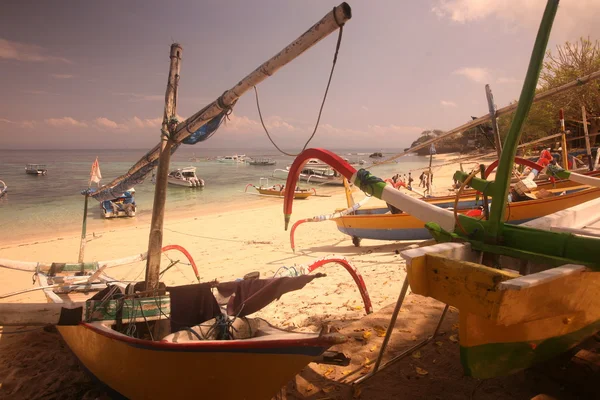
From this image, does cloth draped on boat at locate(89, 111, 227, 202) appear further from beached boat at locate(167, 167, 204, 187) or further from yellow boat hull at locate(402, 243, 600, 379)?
beached boat at locate(167, 167, 204, 187)

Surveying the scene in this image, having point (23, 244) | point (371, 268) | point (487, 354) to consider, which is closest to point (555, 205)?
point (371, 268)

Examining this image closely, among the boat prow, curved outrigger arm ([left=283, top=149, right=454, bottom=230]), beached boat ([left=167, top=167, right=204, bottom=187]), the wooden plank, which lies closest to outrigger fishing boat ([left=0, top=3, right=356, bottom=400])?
the wooden plank

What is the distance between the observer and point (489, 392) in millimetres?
3162

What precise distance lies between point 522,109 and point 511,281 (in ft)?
5.12

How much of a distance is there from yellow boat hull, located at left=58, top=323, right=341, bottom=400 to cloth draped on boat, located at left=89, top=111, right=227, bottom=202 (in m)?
2.52

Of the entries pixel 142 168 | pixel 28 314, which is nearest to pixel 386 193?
pixel 28 314

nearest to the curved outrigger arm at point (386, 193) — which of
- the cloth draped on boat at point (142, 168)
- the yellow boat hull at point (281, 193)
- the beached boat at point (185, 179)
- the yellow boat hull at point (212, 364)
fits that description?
the cloth draped on boat at point (142, 168)

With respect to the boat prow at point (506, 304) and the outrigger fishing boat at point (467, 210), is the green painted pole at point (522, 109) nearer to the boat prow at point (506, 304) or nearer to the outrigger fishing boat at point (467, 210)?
the boat prow at point (506, 304)

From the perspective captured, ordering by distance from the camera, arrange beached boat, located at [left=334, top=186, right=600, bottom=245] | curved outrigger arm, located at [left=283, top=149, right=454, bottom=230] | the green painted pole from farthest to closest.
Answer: beached boat, located at [left=334, top=186, right=600, bottom=245]
curved outrigger arm, located at [left=283, top=149, right=454, bottom=230]
the green painted pole

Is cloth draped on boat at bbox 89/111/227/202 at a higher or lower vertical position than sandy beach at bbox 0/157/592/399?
higher

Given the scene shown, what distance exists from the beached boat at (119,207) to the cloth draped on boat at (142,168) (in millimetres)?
15243

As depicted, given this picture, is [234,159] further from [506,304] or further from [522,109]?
[506,304]

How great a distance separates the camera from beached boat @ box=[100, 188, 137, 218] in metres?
21.3

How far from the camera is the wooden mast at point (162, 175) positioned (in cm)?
432
